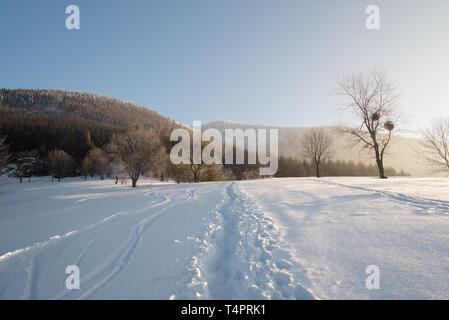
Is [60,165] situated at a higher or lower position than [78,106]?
lower

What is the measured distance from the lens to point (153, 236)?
5.47 meters

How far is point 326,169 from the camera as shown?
99.0m

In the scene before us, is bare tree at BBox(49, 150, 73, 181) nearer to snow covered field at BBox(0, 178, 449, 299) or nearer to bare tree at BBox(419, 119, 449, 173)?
snow covered field at BBox(0, 178, 449, 299)

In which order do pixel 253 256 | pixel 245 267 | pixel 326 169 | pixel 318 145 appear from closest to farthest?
pixel 245 267
pixel 253 256
pixel 318 145
pixel 326 169

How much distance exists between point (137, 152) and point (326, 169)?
338 feet

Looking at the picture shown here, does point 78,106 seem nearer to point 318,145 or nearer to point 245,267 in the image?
point 318,145

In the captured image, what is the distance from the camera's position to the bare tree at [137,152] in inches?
955

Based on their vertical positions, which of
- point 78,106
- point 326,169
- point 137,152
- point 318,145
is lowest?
point 326,169

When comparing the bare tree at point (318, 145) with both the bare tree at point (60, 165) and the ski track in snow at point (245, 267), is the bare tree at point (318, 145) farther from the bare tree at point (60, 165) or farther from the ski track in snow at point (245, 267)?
A: the bare tree at point (60, 165)

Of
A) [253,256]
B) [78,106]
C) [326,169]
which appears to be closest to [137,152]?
[253,256]

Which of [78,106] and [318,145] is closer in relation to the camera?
[318,145]

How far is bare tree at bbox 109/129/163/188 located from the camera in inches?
955

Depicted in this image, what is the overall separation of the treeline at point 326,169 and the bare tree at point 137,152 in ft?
251
